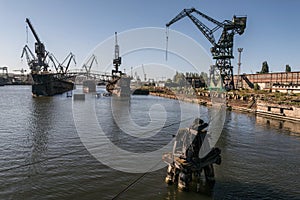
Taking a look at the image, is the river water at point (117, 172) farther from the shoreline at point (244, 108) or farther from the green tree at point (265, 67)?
A: the green tree at point (265, 67)

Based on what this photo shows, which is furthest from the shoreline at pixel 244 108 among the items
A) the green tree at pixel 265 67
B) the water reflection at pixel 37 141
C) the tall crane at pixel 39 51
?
the tall crane at pixel 39 51

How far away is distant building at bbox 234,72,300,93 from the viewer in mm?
65312

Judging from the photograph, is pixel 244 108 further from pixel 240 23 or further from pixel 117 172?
pixel 117 172

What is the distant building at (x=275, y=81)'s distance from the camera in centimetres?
6531

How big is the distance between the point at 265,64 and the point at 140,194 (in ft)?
347

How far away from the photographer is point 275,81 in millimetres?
74562

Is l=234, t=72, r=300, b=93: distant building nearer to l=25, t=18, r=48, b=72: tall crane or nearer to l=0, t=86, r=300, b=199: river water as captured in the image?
l=0, t=86, r=300, b=199: river water

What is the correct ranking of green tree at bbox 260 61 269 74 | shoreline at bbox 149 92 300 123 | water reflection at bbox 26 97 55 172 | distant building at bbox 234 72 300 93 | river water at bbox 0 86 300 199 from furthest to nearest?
green tree at bbox 260 61 269 74 < distant building at bbox 234 72 300 93 < shoreline at bbox 149 92 300 123 < water reflection at bbox 26 97 55 172 < river water at bbox 0 86 300 199

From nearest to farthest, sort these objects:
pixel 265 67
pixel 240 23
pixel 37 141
A: pixel 37 141 → pixel 240 23 → pixel 265 67

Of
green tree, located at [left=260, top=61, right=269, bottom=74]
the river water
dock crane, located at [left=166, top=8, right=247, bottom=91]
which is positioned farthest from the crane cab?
the river water

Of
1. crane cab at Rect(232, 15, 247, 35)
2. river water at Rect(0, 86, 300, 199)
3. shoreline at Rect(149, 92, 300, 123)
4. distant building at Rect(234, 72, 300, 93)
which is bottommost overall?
river water at Rect(0, 86, 300, 199)

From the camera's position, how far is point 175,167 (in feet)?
42.8

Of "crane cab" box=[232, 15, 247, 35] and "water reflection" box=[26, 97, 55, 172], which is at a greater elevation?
"crane cab" box=[232, 15, 247, 35]

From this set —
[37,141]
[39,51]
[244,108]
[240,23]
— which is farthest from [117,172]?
[39,51]
